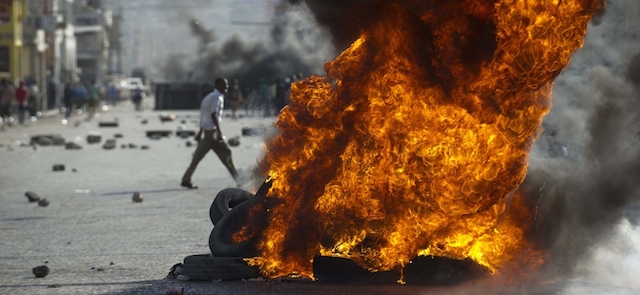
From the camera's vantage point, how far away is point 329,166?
8.41 metres

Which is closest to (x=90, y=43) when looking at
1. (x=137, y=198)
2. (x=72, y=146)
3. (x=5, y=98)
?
(x=5, y=98)

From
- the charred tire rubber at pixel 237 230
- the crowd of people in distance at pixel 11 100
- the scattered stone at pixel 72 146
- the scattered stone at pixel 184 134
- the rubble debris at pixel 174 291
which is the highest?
the crowd of people in distance at pixel 11 100

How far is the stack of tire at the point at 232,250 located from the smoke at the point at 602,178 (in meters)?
1.93

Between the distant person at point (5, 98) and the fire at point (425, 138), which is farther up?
the distant person at point (5, 98)

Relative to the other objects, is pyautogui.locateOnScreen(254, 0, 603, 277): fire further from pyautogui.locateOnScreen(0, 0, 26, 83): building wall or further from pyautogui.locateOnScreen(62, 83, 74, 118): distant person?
pyautogui.locateOnScreen(0, 0, 26, 83): building wall

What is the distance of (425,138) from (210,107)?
392 inches

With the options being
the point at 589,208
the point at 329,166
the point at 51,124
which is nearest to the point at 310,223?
the point at 329,166

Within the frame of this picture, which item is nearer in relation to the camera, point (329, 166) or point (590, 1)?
point (590, 1)

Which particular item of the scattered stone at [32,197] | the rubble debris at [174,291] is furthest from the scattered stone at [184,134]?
the rubble debris at [174,291]

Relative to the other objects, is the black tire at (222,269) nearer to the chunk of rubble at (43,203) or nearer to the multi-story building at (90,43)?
the chunk of rubble at (43,203)

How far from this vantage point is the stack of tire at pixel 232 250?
8.51m

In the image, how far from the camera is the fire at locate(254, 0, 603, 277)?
7930mm

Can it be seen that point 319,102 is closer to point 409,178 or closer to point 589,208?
point 409,178

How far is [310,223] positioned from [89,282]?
182 cm
